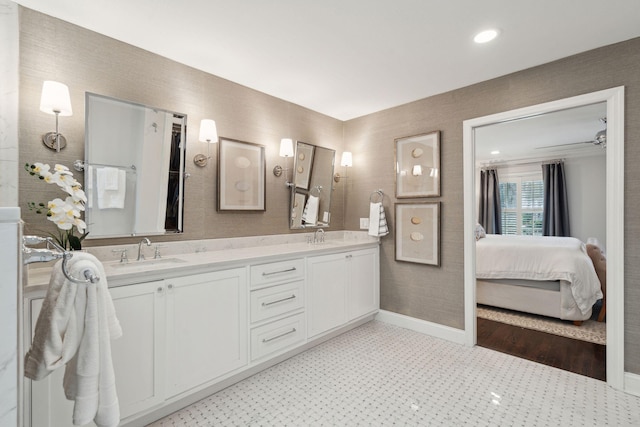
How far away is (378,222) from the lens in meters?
3.43

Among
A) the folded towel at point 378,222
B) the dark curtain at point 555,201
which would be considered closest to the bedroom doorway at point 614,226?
the folded towel at point 378,222

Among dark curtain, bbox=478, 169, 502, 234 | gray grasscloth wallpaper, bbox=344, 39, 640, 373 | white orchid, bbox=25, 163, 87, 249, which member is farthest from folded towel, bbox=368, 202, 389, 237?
dark curtain, bbox=478, 169, 502, 234

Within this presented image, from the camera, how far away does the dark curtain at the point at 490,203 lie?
23.8 ft

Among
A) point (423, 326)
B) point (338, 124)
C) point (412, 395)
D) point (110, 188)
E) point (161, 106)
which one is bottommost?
point (412, 395)

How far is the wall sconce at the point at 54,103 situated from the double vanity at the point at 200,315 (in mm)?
757

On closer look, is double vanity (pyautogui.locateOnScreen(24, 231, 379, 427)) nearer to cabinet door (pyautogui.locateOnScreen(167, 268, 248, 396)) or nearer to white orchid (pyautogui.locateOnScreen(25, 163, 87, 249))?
cabinet door (pyautogui.locateOnScreen(167, 268, 248, 396))

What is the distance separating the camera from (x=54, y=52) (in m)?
1.90

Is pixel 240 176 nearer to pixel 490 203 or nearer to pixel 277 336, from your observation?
pixel 277 336

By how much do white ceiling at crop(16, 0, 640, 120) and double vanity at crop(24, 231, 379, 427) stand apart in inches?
58.3

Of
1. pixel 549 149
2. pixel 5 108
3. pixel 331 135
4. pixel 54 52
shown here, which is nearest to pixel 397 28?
pixel 331 135

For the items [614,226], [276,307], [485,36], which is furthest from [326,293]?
[485,36]

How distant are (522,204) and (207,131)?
723cm

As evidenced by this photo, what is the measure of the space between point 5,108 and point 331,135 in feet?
9.41

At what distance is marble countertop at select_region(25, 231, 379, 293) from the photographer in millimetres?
1667
